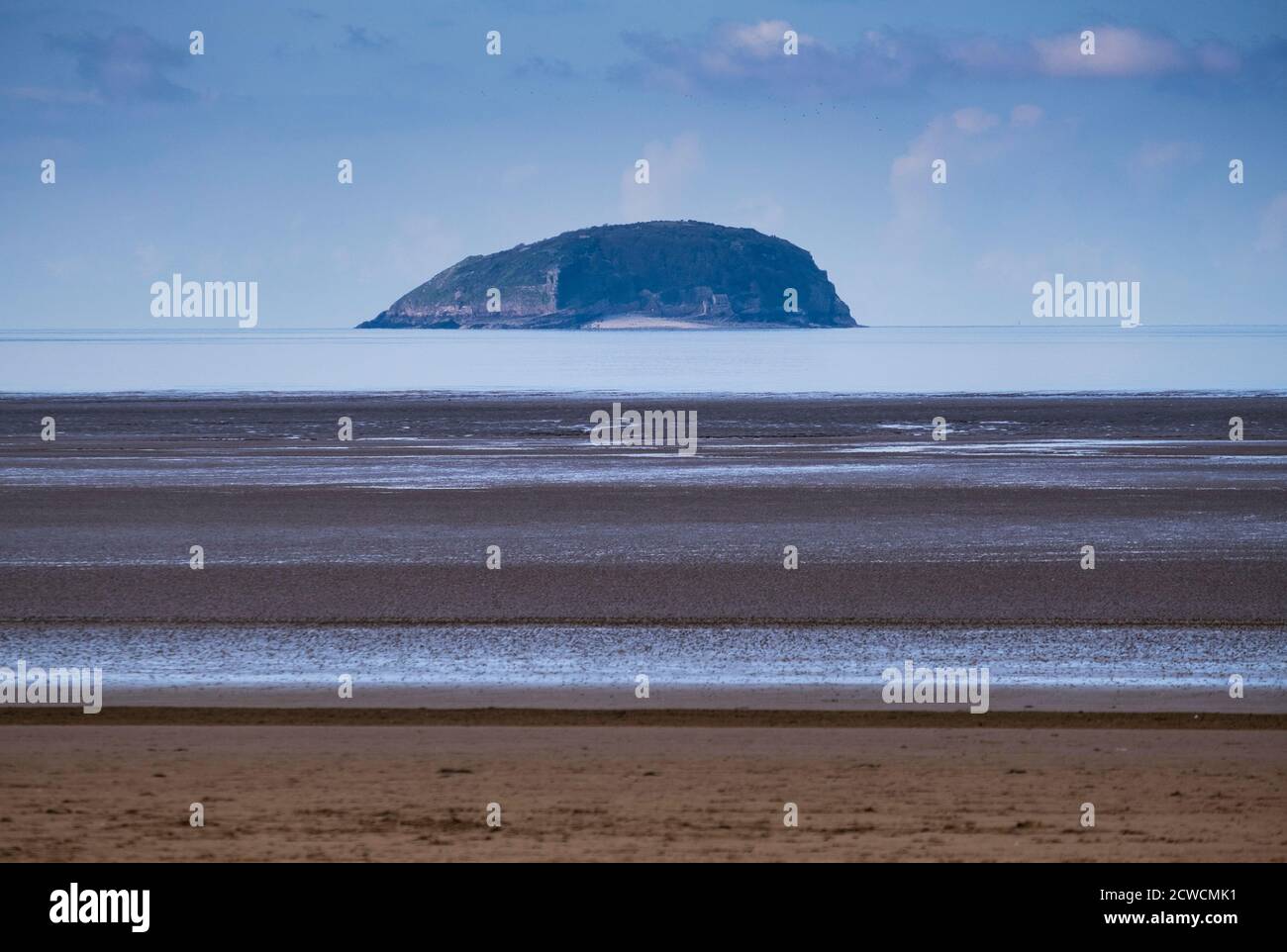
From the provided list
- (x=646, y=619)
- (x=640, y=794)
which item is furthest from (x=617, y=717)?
(x=646, y=619)

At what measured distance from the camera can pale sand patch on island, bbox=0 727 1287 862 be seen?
708 centimetres

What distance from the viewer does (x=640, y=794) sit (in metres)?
7.96

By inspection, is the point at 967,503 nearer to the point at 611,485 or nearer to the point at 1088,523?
the point at 1088,523

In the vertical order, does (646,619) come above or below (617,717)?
above

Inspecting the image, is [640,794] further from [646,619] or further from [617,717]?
[646,619]

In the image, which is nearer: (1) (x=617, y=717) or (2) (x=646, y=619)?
(1) (x=617, y=717)

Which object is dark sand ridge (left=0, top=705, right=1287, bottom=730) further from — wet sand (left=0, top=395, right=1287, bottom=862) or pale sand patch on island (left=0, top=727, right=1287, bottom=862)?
pale sand patch on island (left=0, top=727, right=1287, bottom=862)

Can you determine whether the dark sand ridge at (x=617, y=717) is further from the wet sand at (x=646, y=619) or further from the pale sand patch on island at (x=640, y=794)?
the pale sand patch on island at (x=640, y=794)

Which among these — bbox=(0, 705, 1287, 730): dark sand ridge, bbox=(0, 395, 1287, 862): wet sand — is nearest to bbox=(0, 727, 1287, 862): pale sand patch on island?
bbox=(0, 395, 1287, 862): wet sand

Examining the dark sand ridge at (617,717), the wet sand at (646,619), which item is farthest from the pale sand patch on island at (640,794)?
the dark sand ridge at (617,717)

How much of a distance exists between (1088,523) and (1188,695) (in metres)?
9.84

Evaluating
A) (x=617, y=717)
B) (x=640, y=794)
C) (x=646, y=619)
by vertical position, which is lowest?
(x=640, y=794)

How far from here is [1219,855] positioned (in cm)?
695
